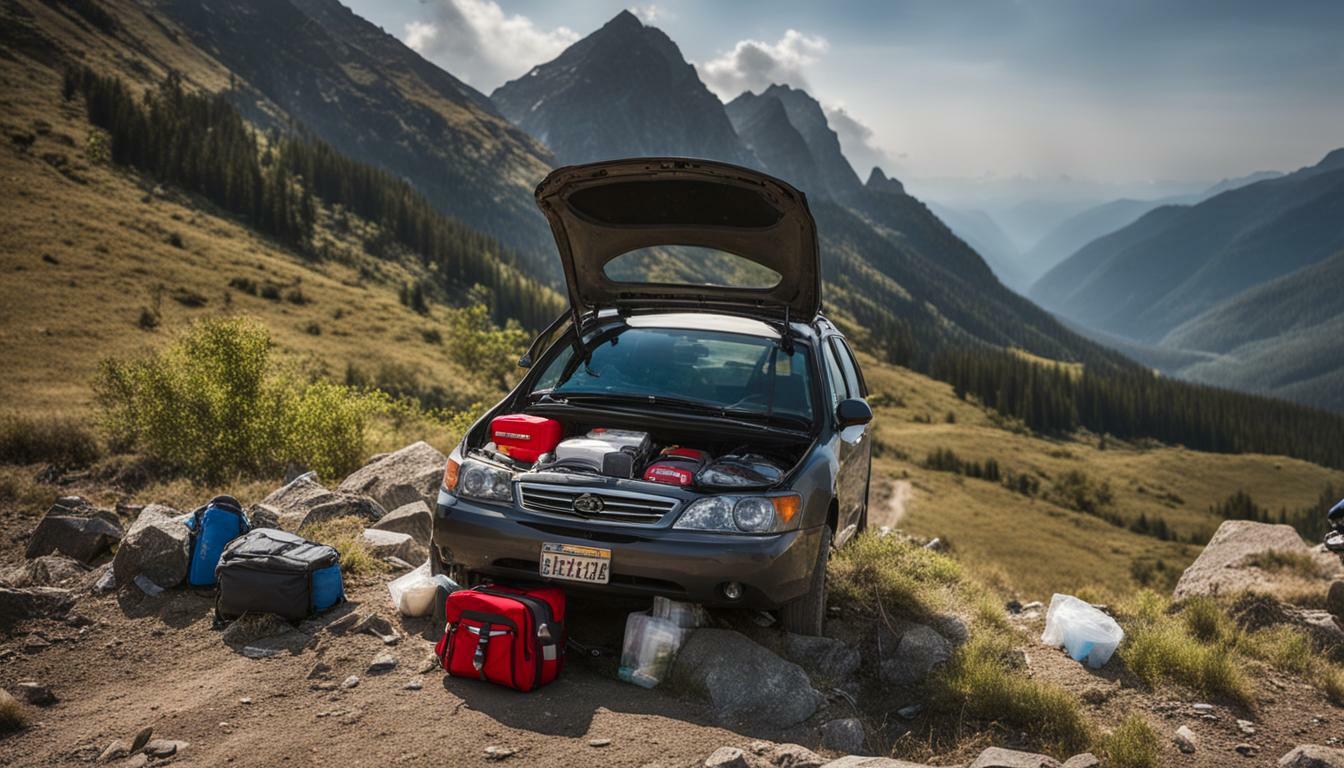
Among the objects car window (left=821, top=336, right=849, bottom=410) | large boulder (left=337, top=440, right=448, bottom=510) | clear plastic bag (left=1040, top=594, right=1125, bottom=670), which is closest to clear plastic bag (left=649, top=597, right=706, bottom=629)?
car window (left=821, top=336, right=849, bottom=410)

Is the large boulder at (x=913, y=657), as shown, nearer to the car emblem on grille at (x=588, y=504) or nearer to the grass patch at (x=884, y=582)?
the grass patch at (x=884, y=582)

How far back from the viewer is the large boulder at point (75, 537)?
7.14 m

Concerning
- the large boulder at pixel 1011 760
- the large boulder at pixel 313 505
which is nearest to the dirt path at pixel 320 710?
the large boulder at pixel 1011 760

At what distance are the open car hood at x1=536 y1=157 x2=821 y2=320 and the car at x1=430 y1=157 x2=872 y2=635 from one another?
18 millimetres

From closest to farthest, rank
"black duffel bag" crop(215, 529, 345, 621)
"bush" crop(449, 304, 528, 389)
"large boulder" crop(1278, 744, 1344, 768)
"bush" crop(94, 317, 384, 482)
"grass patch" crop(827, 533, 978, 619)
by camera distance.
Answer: "large boulder" crop(1278, 744, 1344, 768) < "black duffel bag" crop(215, 529, 345, 621) < "grass patch" crop(827, 533, 978, 619) < "bush" crop(94, 317, 384, 482) < "bush" crop(449, 304, 528, 389)

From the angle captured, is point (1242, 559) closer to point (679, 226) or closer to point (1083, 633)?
point (1083, 633)

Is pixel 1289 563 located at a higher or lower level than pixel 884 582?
higher

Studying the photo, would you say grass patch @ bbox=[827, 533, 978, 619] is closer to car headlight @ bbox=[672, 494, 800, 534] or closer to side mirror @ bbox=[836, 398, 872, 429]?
side mirror @ bbox=[836, 398, 872, 429]

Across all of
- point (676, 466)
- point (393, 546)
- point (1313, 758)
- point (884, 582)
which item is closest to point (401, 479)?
point (393, 546)

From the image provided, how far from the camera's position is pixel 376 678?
4.92 metres

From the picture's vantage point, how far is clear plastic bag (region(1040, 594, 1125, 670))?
6.21 meters

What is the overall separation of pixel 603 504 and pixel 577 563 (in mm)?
365

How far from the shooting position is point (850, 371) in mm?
8086

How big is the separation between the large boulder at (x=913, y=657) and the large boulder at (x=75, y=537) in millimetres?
6556
